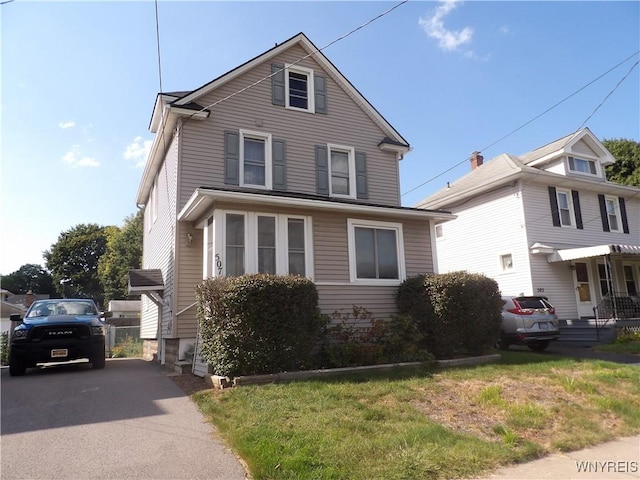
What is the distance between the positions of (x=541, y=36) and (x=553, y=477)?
975 cm

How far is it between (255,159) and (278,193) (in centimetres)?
263

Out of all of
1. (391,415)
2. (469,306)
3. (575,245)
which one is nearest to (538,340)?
(469,306)

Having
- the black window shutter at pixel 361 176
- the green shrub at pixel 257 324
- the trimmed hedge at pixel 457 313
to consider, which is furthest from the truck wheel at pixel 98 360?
the black window shutter at pixel 361 176

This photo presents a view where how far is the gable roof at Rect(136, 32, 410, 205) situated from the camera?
1127 centimetres

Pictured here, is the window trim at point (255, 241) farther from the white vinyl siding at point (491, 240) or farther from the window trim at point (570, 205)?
the window trim at point (570, 205)

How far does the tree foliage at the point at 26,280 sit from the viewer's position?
65.7 metres

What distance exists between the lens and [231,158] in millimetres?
11594

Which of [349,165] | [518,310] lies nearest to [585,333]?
[518,310]

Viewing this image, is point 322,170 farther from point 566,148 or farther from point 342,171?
point 566,148

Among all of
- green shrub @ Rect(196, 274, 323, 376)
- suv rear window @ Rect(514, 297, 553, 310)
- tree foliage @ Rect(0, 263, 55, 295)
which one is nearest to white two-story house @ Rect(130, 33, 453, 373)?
green shrub @ Rect(196, 274, 323, 376)

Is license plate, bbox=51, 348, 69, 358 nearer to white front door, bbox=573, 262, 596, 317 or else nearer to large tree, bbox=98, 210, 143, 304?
white front door, bbox=573, 262, 596, 317

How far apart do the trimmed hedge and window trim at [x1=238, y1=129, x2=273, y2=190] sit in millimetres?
5158
